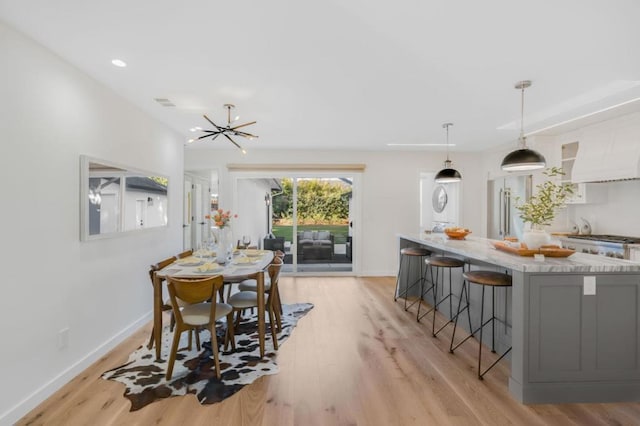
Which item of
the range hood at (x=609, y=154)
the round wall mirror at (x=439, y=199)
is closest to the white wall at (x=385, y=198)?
the round wall mirror at (x=439, y=199)

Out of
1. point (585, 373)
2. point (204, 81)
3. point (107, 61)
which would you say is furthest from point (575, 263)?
point (107, 61)

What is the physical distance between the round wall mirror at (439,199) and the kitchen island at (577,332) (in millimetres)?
4960

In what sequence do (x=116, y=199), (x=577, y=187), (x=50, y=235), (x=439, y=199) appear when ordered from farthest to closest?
(x=439, y=199)
(x=577, y=187)
(x=116, y=199)
(x=50, y=235)

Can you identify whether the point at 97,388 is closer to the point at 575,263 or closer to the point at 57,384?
the point at 57,384

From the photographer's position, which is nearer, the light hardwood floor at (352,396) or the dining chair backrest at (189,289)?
the light hardwood floor at (352,396)

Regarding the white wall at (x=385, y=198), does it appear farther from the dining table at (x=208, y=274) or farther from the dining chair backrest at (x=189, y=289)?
the dining chair backrest at (x=189, y=289)

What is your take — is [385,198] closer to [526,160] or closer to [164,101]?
[526,160]

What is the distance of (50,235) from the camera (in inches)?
95.7

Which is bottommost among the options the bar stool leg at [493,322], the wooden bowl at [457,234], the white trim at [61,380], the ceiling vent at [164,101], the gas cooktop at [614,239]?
the white trim at [61,380]

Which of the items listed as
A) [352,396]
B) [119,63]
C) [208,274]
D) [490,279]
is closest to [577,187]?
[490,279]

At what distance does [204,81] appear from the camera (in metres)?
3.07

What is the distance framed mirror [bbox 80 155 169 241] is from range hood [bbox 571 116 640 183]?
5653mm

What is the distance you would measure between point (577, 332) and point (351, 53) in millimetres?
2593

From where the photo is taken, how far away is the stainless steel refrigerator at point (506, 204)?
5.55m
